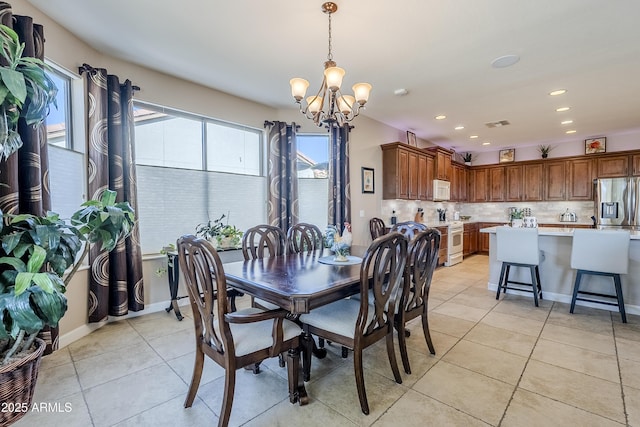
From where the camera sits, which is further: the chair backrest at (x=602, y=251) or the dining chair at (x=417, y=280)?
the chair backrest at (x=602, y=251)

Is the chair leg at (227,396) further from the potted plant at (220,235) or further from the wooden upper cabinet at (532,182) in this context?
the wooden upper cabinet at (532,182)

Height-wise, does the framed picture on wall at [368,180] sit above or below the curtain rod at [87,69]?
below

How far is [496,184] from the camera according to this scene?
7.82 m

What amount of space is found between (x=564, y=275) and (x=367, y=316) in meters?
3.49

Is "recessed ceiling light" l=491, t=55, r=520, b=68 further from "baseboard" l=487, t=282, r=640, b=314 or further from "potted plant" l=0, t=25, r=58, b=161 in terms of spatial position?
"potted plant" l=0, t=25, r=58, b=161

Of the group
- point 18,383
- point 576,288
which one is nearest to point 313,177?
point 576,288

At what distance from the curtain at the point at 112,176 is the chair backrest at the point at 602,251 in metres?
4.89

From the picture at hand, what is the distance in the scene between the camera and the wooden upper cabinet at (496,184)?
7734 millimetres

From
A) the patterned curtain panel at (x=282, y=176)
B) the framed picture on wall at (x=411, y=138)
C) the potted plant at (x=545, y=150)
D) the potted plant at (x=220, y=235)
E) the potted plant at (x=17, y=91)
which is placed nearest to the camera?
the potted plant at (x=17, y=91)

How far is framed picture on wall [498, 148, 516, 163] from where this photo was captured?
767 cm

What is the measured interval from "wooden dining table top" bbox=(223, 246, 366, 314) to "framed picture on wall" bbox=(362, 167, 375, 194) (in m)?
2.97

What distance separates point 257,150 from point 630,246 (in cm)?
487

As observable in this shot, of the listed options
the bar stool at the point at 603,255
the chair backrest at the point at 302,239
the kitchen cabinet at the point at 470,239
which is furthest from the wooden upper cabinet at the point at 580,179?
the chair backrest at the point at 302,239

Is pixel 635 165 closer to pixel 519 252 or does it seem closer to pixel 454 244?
pixel 454 244
